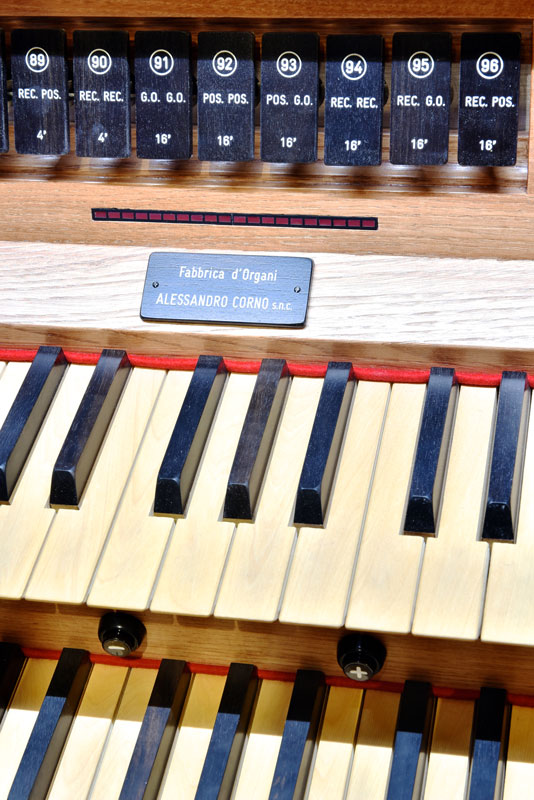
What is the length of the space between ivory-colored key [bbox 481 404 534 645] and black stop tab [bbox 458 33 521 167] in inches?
17.0

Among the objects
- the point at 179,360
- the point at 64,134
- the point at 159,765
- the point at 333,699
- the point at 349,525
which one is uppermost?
the point at 64,134

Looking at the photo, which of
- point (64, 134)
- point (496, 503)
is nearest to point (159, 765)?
point (496, 503)

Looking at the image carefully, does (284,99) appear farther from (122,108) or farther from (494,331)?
(494,331)

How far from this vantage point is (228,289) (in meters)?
1.31

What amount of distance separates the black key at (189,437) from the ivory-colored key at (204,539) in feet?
0.05

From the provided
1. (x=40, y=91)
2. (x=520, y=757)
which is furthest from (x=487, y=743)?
(x=40, y=91)

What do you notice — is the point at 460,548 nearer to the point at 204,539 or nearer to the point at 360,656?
the point at 360,656

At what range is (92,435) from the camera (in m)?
1.24

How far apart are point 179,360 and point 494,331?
0.41m

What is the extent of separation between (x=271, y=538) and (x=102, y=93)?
0.61 metres

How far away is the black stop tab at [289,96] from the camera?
1.24 m

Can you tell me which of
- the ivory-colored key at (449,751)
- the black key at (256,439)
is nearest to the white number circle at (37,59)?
the black key at (256,439)

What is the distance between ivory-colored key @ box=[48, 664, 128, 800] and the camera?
120cm

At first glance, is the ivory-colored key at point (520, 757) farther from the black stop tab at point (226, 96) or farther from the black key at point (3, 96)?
the black key at point (3, 96)
